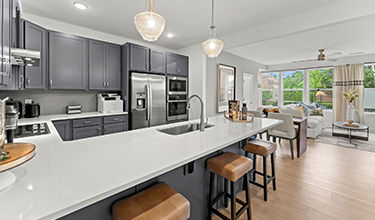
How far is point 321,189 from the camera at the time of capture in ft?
7.37

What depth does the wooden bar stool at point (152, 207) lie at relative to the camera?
2.81ft

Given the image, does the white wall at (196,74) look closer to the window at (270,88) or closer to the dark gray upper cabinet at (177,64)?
the dark gray upper cabinet at (177,64)

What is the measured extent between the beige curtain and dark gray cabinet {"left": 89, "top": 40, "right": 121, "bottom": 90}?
706 cm

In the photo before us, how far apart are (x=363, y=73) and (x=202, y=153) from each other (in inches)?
282

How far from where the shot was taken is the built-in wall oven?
399 cm

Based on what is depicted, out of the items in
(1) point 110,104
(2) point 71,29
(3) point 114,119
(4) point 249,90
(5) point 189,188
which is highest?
(2) point 71,29

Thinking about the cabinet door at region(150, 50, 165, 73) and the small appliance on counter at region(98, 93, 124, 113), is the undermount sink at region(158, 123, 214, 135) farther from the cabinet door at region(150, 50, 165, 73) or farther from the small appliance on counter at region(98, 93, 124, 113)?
the cabinet door at region(150, 50, 165, 73)

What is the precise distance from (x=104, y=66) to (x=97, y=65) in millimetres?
126

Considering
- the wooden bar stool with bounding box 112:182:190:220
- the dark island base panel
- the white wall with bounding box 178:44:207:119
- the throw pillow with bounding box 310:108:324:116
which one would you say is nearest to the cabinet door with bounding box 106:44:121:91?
the white wall with bounding box 178:44:207:119

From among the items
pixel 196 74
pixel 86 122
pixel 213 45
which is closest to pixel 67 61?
pixel 86 122

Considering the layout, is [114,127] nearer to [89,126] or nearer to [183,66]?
[89,126]

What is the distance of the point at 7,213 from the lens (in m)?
0.53

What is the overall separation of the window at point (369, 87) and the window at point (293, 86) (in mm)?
1812

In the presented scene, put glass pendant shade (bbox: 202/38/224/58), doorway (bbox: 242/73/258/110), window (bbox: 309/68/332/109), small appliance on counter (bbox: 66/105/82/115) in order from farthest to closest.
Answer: window (bbox: 309/68/332/109) < doorway (bbox: 242/73/258/110) < small appliance on counter (bbox: 66/105/82/115) < glass pendant shade (bbox: 202/38/224/58)
